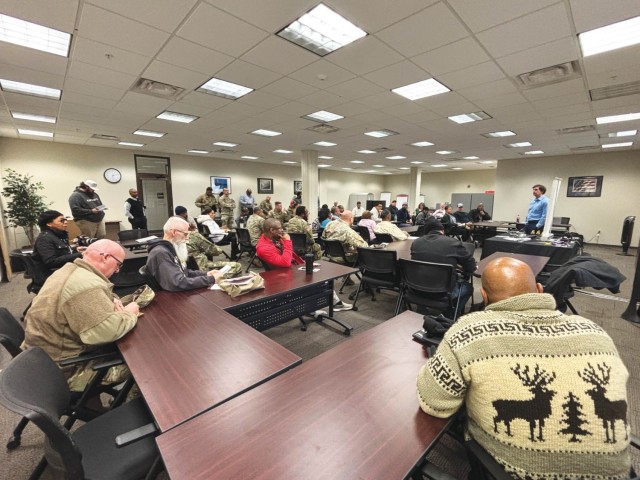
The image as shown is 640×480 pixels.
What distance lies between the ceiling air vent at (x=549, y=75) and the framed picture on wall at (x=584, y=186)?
8.22 meters

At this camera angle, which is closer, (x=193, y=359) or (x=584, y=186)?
(x=193, y=359)

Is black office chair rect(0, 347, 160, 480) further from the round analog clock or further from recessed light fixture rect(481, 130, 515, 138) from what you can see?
the round analog clock

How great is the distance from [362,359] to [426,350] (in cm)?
34

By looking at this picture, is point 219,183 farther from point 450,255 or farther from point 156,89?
point 450,255

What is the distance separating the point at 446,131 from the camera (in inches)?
240

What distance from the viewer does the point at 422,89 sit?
3.83 m

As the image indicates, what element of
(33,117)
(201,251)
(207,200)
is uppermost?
(33,117)

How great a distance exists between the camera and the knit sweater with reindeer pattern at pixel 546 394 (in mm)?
759

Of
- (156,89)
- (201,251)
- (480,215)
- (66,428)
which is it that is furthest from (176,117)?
(480,215)

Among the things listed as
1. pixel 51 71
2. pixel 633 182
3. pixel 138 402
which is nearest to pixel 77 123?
pixel 51 71

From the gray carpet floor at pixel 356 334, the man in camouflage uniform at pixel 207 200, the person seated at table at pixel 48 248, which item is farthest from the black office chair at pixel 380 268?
the man in camouflage uniform at pixel 207 200

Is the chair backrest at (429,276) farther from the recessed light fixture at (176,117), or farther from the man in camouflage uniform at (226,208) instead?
the man in camouflage uniform at (226,208)

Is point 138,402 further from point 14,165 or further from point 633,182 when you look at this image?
point 633,182

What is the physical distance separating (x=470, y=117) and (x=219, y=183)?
340 inches
